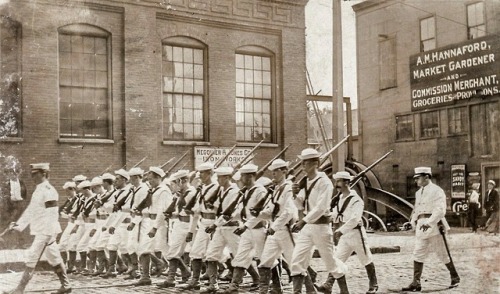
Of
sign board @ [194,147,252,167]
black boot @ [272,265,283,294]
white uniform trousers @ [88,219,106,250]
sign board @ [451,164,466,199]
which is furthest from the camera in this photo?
sign board @ [451,164,466,199]

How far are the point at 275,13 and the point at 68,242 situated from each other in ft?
27.9

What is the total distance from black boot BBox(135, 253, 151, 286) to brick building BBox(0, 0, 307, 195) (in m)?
4.67

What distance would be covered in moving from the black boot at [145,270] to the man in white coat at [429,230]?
4169 mm

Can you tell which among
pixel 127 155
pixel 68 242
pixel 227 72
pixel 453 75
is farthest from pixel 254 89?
pixel 68 242

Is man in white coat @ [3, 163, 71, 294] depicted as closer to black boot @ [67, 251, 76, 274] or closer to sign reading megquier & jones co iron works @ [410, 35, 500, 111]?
black boot @ [67, 251, 76, 274]

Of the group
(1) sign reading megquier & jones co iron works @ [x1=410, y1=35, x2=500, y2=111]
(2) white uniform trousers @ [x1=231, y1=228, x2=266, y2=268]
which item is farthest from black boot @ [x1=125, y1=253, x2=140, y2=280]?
(1) sign reading megquier & jones co iron works @ [x1=410, y1=35, x2=500, y2=111]

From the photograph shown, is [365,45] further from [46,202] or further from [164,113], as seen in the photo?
[46,202]

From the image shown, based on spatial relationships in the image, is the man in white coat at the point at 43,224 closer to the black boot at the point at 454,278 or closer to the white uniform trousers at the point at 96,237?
the white uniform trousers at the point at 96,237

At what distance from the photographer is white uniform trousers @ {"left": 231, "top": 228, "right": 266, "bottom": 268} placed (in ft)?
30.1

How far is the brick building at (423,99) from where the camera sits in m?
15.5

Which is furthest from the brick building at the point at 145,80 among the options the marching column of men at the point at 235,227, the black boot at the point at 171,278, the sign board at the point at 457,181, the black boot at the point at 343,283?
the black boot at the point at 343,283

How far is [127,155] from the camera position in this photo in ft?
50.7

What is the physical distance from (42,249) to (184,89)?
7917 millimetres

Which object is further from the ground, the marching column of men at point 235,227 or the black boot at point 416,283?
the marching column of men at point 235,227
